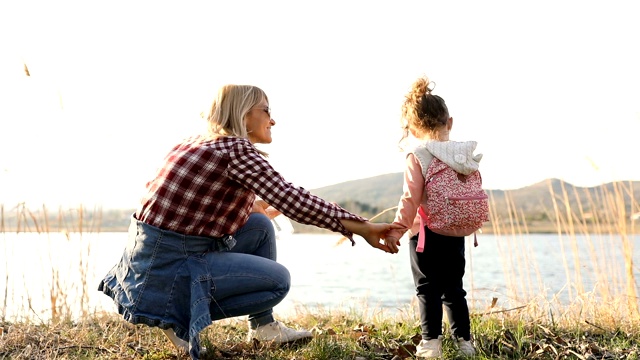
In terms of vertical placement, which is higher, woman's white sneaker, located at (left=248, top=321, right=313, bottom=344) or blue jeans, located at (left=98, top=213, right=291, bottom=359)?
blue jeans, located at (left=98, top=213, right=291, bottom=359)

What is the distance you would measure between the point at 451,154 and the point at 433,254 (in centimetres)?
44

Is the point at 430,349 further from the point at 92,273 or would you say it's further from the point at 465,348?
the point at 92,273

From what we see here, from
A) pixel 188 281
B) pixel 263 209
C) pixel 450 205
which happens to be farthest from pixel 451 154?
pixel 188 281

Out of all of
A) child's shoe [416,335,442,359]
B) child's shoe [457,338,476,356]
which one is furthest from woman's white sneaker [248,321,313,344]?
child's shoe [457,338,476,356]

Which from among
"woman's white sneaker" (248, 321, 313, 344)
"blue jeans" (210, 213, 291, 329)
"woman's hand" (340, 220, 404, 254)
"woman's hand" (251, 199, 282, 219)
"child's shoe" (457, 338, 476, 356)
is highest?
"woman's hand" (251, 199, 282, 219)

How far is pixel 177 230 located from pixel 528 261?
276cm

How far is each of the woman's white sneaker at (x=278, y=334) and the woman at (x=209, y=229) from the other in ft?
0.82

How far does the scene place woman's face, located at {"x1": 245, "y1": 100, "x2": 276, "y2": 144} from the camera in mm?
2851

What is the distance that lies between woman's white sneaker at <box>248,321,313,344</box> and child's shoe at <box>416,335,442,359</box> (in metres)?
0.51

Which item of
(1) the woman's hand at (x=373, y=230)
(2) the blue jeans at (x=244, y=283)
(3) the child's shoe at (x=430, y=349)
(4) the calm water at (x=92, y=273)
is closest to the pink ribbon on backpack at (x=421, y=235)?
(1) the woman's hand at (x=373, y=230)

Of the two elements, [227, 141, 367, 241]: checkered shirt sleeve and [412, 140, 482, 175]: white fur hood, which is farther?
[412, 140, 482, 175]: white fur hood

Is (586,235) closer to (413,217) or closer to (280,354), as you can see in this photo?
(413,217)

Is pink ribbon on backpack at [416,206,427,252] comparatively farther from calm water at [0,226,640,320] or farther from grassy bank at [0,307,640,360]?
calm water at [0,226,640,320]

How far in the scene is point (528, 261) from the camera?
454 centimetres
